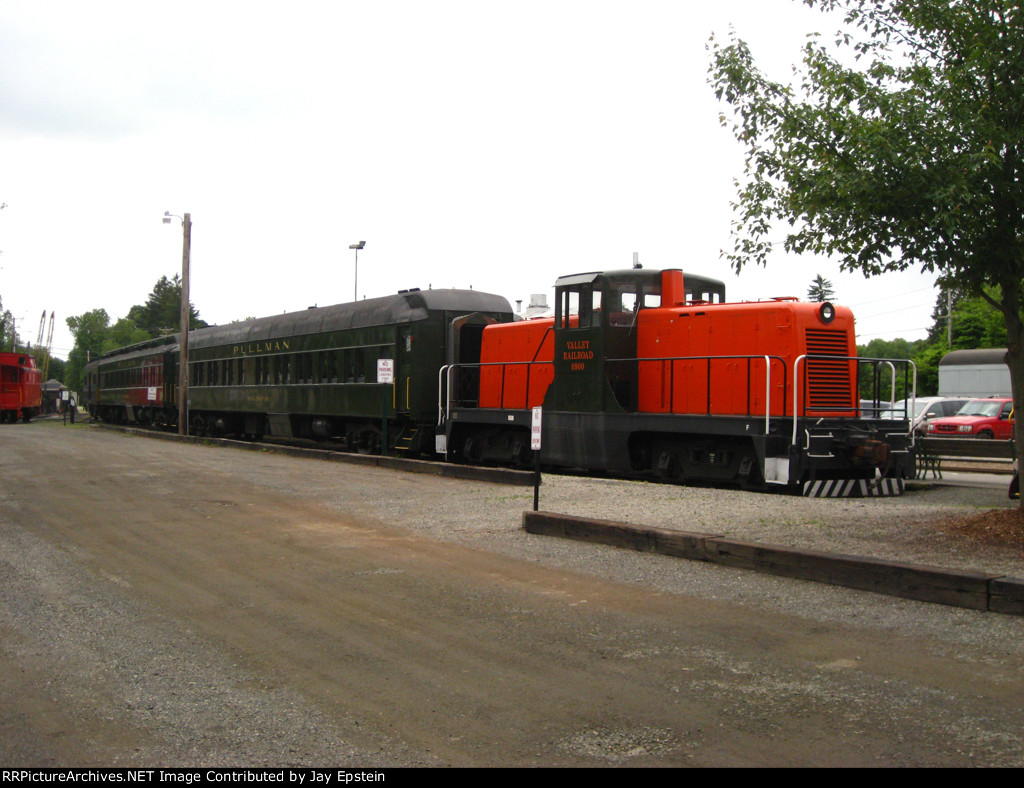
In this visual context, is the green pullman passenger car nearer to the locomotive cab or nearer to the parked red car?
the locomotive cab

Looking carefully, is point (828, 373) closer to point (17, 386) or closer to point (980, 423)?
point (980, 423)

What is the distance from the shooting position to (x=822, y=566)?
7.61 meters

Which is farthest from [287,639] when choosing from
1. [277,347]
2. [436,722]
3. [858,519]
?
[277,347]

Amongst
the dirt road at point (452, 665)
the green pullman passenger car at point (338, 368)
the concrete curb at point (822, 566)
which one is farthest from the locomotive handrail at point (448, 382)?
the dirt road at point (452, 665)

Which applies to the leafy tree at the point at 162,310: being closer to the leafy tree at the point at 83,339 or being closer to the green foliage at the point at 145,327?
the green foliage at the point at 145,327

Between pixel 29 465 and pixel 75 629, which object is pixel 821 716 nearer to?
pixel 75 629

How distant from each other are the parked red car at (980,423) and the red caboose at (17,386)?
44.1 meters

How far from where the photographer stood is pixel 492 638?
5.97 metres

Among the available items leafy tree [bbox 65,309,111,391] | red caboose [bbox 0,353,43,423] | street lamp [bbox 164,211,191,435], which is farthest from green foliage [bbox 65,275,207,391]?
street lamp [bbox 164,211,191,435]

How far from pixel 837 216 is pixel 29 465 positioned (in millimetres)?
17651

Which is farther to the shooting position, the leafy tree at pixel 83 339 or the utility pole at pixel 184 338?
the leafy tree at pixel 83 339

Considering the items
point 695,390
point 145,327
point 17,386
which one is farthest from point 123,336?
point 695,390

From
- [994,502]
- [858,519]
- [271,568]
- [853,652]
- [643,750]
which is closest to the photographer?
[643,750]

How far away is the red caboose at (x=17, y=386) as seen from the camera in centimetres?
4878
